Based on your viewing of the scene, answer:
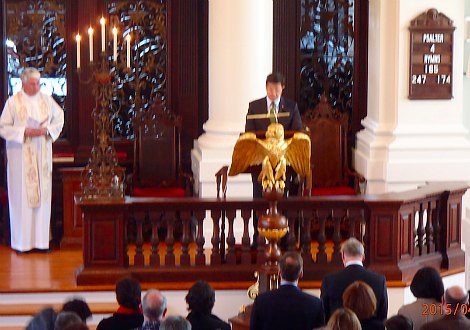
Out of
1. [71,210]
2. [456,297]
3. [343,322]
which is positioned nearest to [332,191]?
[71,210]

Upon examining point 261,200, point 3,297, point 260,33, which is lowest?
point 3,297

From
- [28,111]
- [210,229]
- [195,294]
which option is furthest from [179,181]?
[195,294]

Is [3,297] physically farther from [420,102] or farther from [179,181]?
[420,102]

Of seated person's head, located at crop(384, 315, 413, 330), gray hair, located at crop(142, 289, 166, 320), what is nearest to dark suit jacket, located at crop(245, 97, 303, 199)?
gray hair, located at crop(142, 289, 166, 320)

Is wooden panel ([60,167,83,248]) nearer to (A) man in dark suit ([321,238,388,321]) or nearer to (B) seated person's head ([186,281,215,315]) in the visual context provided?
(A) man in dark suit ([321,238,388,321])

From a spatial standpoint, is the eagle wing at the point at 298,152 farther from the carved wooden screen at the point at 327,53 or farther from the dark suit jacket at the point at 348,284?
the carved wooden screen at the point at 327,53

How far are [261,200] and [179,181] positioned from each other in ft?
9.80

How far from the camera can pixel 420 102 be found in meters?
13.3

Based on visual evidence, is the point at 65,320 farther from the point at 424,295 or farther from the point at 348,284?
the point at 424,295

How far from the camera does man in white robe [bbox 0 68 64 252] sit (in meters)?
12.8

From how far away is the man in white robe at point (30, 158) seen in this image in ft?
41.8

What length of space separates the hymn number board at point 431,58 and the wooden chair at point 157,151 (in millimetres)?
2782

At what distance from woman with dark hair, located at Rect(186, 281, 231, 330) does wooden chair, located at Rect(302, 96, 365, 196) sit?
5.40m

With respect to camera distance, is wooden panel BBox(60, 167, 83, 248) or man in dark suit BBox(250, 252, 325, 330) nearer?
man in dark suit BBox(250, 252, 325, 330)
